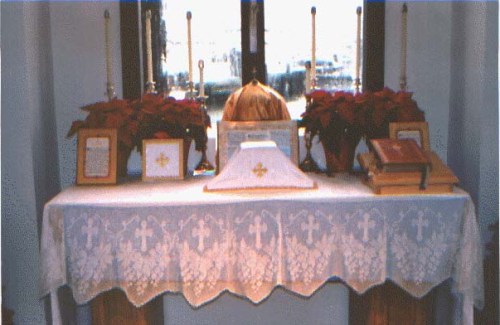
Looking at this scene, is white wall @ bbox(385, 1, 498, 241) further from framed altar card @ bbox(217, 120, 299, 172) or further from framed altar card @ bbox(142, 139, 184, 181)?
framed altar card @ bbox(142, 139, 184, 181)

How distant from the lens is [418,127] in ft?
8.05

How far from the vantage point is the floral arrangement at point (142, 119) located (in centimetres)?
242

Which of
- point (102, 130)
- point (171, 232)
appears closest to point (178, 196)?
point (171, 232)

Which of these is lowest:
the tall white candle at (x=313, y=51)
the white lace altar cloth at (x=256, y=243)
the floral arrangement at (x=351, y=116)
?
the white lace altar cloth at (x=256, y=243)

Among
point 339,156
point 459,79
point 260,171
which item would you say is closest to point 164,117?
point 260,171

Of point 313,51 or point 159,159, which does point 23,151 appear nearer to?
point 159,159

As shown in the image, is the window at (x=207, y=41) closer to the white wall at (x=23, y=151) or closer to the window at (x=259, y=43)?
the window at (x=259, y=43)

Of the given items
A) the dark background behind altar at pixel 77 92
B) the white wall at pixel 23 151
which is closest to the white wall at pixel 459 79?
the dark background behind altar at pixel 77 92

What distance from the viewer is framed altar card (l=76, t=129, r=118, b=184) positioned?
2.40m

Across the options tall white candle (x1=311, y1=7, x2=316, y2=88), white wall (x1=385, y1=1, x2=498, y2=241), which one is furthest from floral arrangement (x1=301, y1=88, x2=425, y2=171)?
white wall (x1=385, y1=1, x2=498, y2=241)

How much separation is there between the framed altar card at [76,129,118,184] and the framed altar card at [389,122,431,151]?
971 mm

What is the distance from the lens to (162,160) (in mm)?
2449

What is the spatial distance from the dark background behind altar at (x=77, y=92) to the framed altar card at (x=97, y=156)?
0.60 ft

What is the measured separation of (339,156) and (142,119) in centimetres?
72
